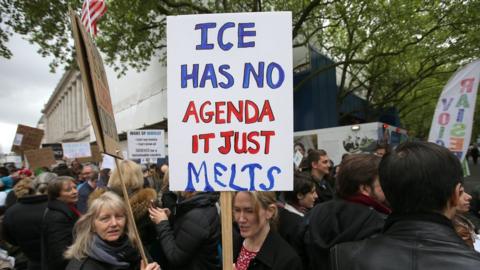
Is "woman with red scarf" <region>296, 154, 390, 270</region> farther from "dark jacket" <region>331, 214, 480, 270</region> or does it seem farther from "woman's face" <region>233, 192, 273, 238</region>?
"dark jacket" <region>331, 214, 480, 270</region>

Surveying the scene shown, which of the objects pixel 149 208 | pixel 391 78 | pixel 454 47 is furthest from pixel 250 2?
pixel 149 208

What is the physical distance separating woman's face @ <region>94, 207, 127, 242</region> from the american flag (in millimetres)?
1904

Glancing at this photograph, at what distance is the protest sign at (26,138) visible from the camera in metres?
11.5

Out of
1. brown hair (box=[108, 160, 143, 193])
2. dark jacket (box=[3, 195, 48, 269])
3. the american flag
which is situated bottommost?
dark jacket (box=[3, 195, 48, 269])

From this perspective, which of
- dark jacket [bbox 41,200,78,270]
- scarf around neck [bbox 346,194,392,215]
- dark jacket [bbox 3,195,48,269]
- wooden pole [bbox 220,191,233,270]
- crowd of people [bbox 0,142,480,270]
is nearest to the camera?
crowd of people [bbox 0,142,480,270]

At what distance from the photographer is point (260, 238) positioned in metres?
2.53

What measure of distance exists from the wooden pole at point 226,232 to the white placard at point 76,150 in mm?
12194

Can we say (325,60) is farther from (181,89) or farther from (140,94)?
(181,89)

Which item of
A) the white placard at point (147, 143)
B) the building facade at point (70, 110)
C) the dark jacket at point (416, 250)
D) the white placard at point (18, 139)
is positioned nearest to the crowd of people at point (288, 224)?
the dark jacket at point (416, 250)

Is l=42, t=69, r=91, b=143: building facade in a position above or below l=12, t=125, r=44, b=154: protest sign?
above

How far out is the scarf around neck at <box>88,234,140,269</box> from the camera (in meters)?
2.42

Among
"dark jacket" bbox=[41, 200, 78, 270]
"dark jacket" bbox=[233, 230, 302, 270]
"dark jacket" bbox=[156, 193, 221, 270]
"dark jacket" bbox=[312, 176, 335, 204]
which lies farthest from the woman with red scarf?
"dark jacket" bbox=[312, 176, 335, 204]

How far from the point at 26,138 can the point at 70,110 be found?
178 ft

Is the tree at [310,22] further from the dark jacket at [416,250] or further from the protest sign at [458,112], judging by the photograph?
the dark jacket at [416,250]
